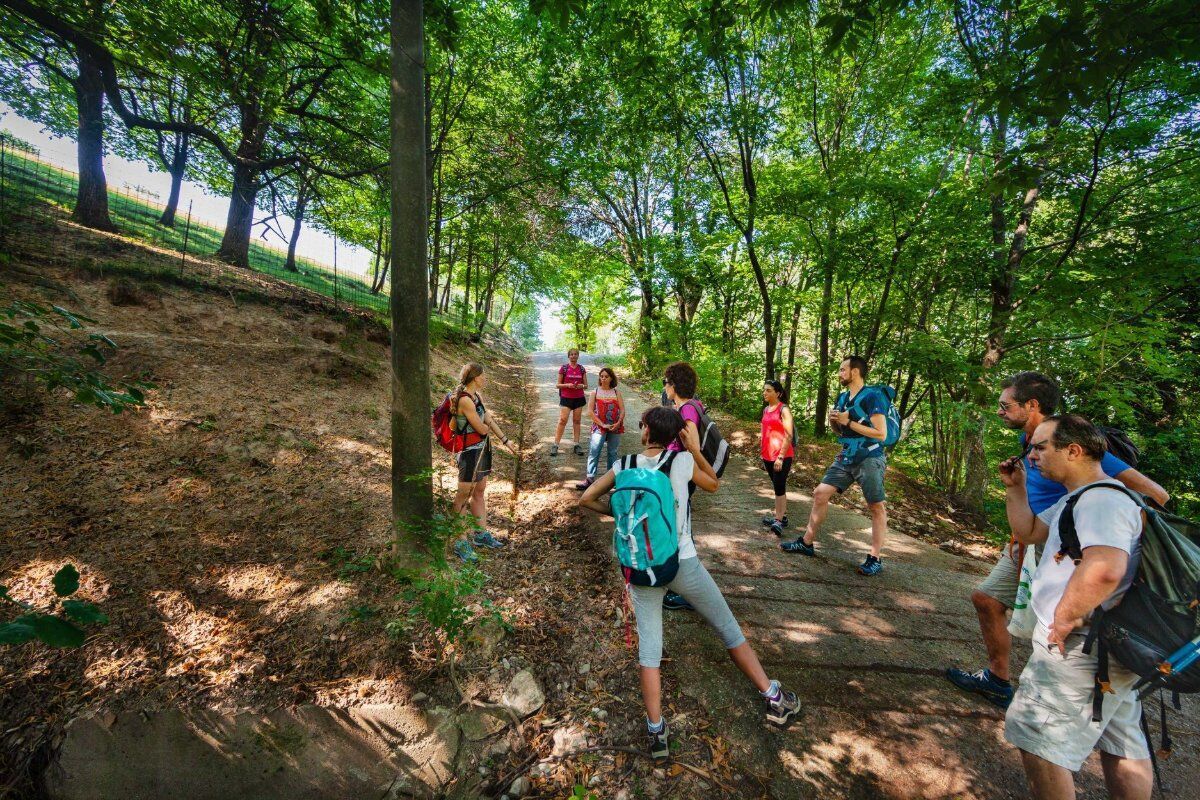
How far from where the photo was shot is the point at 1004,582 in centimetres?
281

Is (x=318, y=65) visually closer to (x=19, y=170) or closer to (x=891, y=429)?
(x=891, y=429)

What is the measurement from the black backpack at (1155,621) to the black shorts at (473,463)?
4.31 m

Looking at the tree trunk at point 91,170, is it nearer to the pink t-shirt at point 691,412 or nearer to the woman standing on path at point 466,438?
the woman standing on path at point 466,438

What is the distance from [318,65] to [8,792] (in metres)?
6.62

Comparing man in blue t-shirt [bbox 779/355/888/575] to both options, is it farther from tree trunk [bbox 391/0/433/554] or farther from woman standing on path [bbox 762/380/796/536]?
tree trunk [bbox 391/0/433/554]

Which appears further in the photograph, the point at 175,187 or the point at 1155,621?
the point at 175,187

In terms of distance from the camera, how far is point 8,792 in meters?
2.50

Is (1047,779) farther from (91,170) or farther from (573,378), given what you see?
(91,170)

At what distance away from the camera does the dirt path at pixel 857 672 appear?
2369mm

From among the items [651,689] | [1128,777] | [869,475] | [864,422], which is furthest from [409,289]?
[1128,777]

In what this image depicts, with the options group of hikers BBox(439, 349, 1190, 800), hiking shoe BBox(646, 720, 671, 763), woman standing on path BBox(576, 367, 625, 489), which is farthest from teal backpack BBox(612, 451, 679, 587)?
woman standing on path BBox(576, 367, 625, 489)

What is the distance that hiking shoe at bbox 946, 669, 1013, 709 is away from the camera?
2.81 meters

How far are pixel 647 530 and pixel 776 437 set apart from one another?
337cm

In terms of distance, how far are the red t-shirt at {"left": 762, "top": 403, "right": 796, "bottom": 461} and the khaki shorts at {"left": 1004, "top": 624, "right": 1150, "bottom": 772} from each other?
314cm
